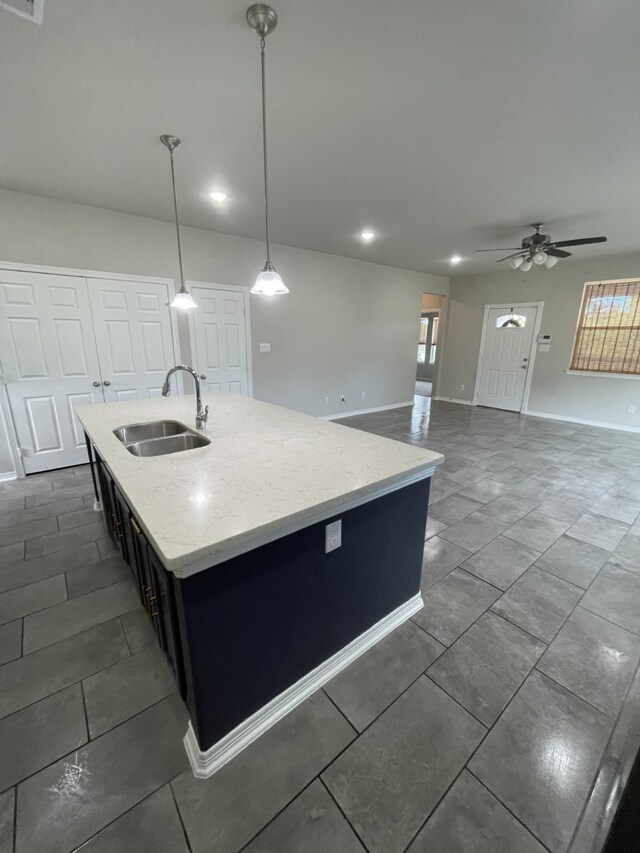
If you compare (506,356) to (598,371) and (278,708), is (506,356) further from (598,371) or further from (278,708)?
(278,708)

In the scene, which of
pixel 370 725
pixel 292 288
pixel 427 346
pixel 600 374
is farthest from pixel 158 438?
pixel 427 346

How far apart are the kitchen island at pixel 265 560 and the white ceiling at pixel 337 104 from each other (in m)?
1.84

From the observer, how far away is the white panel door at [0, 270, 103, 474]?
331 centimetres

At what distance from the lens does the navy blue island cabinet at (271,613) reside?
3.57ft

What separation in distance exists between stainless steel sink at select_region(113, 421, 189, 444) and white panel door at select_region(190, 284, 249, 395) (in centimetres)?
228

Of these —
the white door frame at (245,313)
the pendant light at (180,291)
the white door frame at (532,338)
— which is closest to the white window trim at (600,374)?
the white door frame at (532,338)

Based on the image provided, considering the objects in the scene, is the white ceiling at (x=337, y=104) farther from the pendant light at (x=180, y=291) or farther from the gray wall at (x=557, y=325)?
the gray wall at (x=557, y=325)

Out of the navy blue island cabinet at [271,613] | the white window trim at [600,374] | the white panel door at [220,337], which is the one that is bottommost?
the navy blue island cabinet at [271,613]

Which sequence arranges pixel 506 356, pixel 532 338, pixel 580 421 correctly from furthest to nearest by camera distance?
pixel 506 356 → pixel 532 338 → pixel 580 421

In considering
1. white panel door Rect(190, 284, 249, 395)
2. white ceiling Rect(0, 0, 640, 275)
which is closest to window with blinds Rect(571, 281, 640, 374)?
white ceiling Rect(0, 0, 640, 275)

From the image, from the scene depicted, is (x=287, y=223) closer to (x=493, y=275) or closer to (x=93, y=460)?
(x=93, y=460)

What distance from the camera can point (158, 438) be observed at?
212 centimetres

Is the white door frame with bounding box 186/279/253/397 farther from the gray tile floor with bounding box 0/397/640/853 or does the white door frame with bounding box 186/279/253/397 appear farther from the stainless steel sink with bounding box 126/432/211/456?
the gray tile floor with bounding box 0/397/640/853

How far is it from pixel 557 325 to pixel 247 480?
22.7 feet
